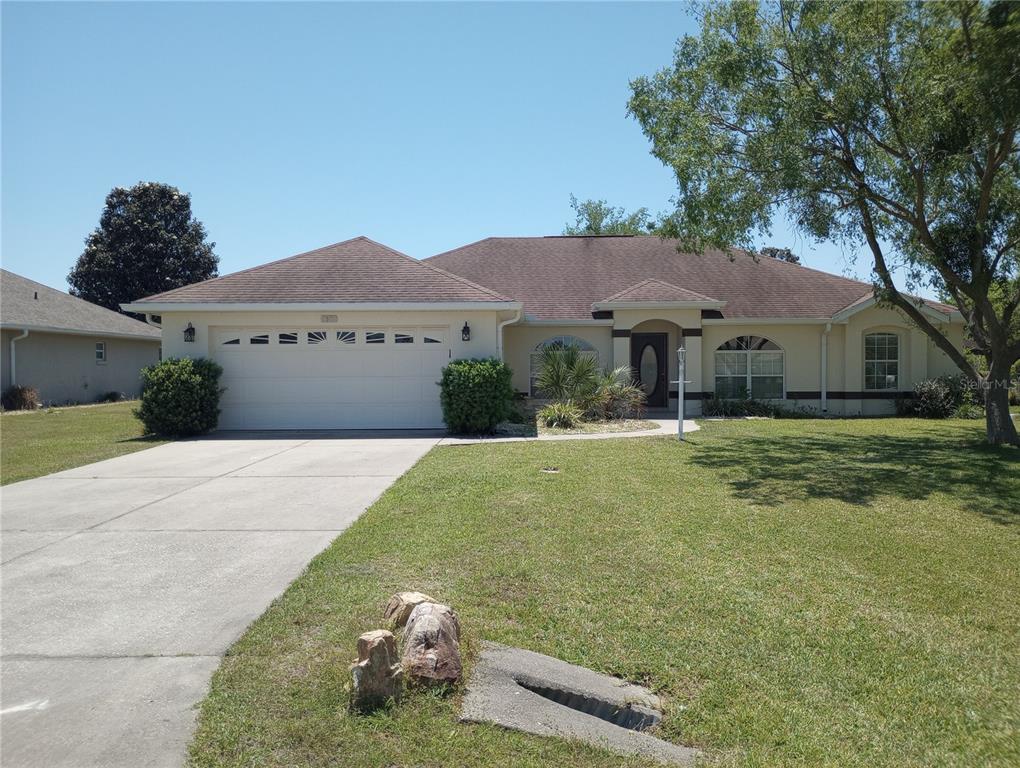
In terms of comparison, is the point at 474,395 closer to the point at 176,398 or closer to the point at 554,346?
the point at 554,346

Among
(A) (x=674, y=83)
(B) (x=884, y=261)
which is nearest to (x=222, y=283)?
(A) (x=674, y=83)

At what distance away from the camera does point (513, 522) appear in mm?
7133

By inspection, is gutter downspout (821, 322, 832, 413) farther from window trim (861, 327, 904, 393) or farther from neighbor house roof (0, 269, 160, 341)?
neighbor house roof (0, 269, 160, 341)

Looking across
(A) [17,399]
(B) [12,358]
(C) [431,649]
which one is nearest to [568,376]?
(C) [431,649]

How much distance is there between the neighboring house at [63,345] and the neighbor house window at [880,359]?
84.2 feet

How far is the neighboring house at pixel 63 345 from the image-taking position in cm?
2258

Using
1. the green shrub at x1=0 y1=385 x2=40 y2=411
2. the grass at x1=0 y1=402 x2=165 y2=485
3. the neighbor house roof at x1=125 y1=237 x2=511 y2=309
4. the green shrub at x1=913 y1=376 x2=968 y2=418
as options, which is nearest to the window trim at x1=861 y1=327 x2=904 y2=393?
the green shrub at x1=913 y1=376 x2=968 y2=418

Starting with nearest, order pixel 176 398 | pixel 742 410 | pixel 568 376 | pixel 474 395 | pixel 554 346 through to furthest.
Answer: pixel 474 395
pixel 176 398
pixel 568 376
pixel 742 410
pixel 554 346

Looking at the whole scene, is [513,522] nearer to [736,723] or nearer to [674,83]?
[736,723]

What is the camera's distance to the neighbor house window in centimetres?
1997

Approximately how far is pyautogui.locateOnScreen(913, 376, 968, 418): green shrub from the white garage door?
13360 mm

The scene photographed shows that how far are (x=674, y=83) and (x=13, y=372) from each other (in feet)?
71.5

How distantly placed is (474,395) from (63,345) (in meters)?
18.4

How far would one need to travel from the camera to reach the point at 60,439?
14922mm
